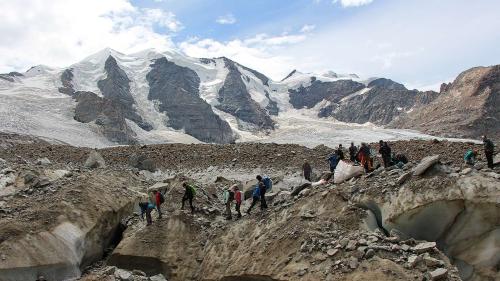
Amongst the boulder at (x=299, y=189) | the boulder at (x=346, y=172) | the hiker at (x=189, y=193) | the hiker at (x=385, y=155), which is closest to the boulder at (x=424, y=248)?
the boulder at (x=346, y=172)

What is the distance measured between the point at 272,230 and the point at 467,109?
138 metres

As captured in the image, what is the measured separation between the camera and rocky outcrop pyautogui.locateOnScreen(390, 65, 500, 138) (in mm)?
132750

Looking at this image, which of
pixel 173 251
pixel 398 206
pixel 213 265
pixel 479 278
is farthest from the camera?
pixel 173 251

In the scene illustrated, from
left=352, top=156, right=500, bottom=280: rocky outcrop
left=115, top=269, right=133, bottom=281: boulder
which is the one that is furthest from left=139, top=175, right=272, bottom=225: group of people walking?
left=352, top=156, right=500, bottom=280: rocky outcrop

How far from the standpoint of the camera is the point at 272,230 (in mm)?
17344

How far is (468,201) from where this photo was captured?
1482cm

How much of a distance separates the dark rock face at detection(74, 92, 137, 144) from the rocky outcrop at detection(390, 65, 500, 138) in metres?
75.5

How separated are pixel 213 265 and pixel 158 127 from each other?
183m

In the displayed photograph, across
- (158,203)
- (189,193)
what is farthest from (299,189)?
(158,203)

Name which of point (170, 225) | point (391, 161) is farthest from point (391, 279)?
point (170, 225)

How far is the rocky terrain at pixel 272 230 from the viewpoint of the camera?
1434 cm

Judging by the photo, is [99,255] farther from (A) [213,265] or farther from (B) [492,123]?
(B) [492,123]

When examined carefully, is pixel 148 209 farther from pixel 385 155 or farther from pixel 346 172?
pixel 385 155

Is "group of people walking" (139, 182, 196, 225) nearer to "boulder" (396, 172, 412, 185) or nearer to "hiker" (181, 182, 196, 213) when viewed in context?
"hiker" (181, 182, 196, 213)
